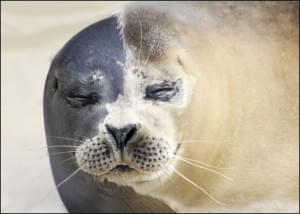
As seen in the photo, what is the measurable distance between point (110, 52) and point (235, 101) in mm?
412

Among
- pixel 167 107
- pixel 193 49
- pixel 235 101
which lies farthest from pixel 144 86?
pixel 235 101

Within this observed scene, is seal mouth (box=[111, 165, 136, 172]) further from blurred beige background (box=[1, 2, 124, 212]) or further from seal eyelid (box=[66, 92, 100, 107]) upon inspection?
blurred beige background (box=[1, 2, 124, 212])

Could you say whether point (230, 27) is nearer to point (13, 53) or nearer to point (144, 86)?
point (144, 86)

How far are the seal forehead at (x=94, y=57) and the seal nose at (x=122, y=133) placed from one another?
9 centimetres

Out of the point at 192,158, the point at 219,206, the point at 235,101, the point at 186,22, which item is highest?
the point at 186,22

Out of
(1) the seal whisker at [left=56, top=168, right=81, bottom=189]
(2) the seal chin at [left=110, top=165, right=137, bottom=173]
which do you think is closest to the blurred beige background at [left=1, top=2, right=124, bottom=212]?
(1) the seal whisker at [left=56, top=168, right=81, bottom=189]

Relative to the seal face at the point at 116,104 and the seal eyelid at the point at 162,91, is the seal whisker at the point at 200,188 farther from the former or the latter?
the seal eyelid at the point at 162,91

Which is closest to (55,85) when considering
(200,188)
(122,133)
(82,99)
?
(82,99)

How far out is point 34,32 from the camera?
2605mm

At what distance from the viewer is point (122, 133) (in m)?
1.88

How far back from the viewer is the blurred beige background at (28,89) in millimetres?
2357

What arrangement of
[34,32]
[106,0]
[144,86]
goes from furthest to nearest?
1. [34,32]
2. [106,0]
3. [144,86]

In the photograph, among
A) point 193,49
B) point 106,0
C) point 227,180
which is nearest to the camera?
point 193,49

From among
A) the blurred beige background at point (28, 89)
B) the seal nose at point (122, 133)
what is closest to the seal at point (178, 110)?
the seal nose at point (122, 133)
